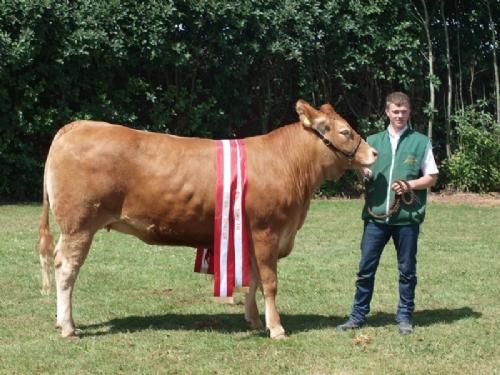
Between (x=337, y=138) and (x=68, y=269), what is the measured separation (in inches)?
101

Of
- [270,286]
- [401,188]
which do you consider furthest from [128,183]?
[401,188]

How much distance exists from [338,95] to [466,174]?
3525mm

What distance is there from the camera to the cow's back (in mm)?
6680

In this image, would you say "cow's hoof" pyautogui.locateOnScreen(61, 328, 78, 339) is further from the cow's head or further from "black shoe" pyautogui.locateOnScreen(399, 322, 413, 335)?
"black shoe" pyautogui.locateOnScreen(399, 322, 413, 335)

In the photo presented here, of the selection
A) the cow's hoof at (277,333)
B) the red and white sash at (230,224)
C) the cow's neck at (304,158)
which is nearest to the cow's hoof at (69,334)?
the red and white sash at (230,224)

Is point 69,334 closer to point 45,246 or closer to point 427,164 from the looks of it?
point 45,246

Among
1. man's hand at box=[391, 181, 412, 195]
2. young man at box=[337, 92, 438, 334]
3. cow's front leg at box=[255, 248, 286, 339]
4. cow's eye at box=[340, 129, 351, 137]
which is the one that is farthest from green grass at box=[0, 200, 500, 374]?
cow's eye at box=[340, 129, 351, 137]

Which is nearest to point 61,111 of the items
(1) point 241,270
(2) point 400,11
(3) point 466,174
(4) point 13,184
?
(4) point 13,184

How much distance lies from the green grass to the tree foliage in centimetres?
488

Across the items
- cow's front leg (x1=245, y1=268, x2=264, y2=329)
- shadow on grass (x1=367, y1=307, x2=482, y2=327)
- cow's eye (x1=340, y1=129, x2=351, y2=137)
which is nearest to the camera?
cow's eye (x1=340, y1=129, x2=351, y2=137)

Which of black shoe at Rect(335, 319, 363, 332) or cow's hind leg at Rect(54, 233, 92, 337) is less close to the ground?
cow's hind leg at Rect(54, 233, 92, 337)

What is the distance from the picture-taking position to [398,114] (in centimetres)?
711

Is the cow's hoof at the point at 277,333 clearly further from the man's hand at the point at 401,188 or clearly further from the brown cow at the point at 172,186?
the man's hand at the point at 401,188

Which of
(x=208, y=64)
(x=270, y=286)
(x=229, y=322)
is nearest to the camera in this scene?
(x=270, y=286)
